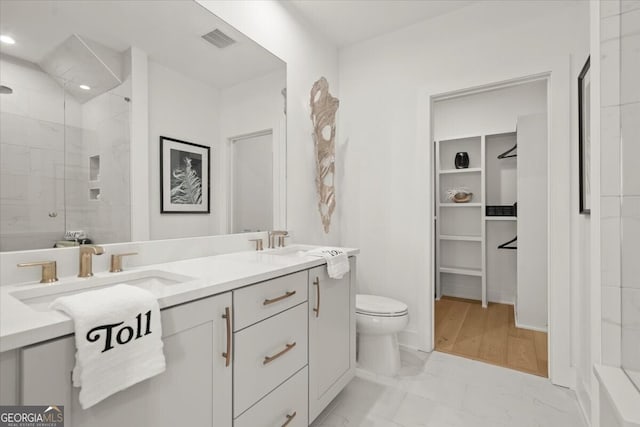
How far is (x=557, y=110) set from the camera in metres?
1.97

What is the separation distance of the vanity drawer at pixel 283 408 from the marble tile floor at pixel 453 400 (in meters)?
0.32

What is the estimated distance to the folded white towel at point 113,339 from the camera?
0.68 metres

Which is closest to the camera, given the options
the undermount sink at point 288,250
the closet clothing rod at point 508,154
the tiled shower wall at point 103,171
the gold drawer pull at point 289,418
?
the tiled shower wall at point 103,171

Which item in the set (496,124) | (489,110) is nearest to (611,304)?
(496,124)

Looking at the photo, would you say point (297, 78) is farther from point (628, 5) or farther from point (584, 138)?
point (584, 138)

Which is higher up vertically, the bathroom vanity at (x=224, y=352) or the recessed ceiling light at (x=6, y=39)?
the recessed ceiling light at (x=6, y=39)

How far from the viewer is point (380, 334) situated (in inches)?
82.7

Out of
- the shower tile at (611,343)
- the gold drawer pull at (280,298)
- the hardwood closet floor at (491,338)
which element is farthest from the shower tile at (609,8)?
the hardwood closet floor at (491,338)

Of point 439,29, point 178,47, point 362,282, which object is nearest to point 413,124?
point 439,29

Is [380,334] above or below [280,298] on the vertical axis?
below

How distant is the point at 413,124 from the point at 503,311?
2.34 meters

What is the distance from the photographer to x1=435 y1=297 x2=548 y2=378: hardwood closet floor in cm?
227

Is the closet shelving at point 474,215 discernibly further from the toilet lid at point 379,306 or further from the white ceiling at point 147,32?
the white ceiling at point 147,32

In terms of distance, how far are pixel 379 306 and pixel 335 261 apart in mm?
746
